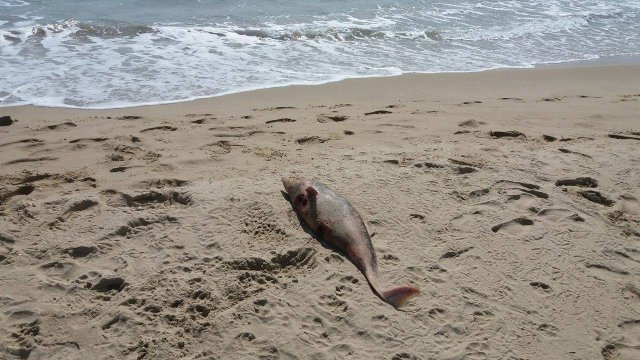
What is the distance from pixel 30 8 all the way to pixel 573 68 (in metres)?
10.7

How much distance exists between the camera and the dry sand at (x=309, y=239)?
9.82 feet

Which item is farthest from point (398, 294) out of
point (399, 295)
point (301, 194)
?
point (301, 194)

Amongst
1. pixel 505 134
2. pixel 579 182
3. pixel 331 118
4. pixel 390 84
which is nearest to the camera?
pixel 579 182

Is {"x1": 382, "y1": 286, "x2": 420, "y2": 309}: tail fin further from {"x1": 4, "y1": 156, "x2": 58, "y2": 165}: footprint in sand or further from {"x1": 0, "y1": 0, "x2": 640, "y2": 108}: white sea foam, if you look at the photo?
{"x1": 0, "y1": 0, "x2": 640, "y2": 108}: white sea foam

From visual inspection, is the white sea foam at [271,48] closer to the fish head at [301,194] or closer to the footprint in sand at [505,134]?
the footprint in sand at [505,134]

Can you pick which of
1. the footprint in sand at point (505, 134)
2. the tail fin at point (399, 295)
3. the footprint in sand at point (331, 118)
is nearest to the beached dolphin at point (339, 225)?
the tail fin at point (399, 295)

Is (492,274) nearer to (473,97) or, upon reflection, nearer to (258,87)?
(473,97)

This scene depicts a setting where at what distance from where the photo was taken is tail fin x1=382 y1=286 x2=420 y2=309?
3.19m

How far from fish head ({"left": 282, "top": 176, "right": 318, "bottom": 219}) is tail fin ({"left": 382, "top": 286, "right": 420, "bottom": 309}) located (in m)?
0.92

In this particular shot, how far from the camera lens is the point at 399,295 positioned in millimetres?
3209

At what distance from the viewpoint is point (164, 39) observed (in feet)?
31.3

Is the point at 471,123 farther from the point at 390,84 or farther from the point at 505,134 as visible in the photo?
the point at 390,84

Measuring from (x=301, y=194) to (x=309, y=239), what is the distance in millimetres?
449

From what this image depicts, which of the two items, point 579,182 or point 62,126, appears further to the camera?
point 62,126
